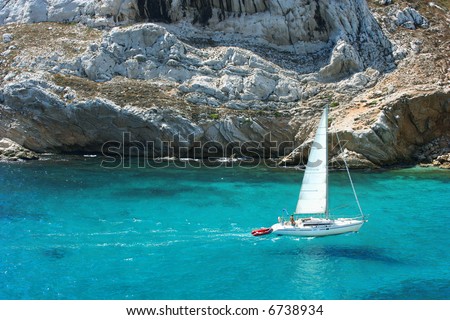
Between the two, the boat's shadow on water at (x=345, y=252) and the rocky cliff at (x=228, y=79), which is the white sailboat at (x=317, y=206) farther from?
the rocky cliff at (x=228, y=79)

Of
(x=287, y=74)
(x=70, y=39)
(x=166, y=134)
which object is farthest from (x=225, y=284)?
(x=70, y=39)

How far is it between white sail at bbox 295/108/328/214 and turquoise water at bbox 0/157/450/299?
6.10 feet

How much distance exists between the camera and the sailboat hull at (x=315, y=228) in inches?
1032

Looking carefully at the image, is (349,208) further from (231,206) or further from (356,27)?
(356,27)

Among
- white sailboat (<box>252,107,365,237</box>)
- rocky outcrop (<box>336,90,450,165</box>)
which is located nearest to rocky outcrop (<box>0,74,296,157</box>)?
rocky outcrop (<box>336,90,450,165</box>)

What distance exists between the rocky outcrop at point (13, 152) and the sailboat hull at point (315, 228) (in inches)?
1420

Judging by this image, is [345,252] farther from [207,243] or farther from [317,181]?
[207,243]

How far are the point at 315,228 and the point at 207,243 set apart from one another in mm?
5997

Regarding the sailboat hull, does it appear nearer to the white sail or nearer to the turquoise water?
the turquoise water

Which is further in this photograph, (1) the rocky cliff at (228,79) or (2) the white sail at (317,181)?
(1) the rocky cliff at (228,79)

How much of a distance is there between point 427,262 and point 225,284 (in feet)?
33.4

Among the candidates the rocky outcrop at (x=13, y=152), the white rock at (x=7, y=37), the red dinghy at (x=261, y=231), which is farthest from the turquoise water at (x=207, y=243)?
the white rock at (x=7, y=37)

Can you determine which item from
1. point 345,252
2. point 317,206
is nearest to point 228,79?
point 317,206

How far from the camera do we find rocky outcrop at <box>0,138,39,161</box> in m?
52.0
